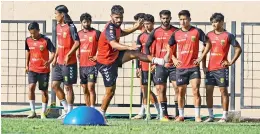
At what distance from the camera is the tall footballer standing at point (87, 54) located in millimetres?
23672

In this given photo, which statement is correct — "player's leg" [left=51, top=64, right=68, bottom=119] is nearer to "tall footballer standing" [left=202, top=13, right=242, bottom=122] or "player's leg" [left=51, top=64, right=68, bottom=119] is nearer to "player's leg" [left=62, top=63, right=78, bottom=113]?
"player's leg" [left=62, top=63, right=78, bottom=113]

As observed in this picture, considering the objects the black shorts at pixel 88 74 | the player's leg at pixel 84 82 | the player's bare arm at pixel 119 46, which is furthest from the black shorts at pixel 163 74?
the player's bare arm at pixel 119 46

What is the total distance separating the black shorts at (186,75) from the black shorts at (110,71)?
174cm

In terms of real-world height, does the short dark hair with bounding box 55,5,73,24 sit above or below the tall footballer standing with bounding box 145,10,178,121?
above

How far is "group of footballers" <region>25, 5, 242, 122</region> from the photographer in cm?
2095

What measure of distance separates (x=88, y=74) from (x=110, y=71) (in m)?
2.91

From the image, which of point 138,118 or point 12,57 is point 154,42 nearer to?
point 138,118

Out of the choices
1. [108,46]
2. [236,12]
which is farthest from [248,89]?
Answer: [108,46]

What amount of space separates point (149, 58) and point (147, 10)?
21.9ft

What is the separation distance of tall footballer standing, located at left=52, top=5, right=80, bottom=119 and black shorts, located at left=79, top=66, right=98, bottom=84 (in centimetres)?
52

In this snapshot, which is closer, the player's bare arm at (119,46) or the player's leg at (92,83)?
the player's bare arm at (119,46)

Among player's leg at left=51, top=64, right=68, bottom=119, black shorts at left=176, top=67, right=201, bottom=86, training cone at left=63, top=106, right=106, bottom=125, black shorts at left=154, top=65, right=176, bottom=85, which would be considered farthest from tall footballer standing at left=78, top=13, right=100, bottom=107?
training cone at left=63, top=106, right=106, bottom=125

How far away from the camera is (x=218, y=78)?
887 inches

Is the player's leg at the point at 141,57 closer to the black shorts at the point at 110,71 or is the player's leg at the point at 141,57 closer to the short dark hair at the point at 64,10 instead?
the black shorts at the point at 110,71
